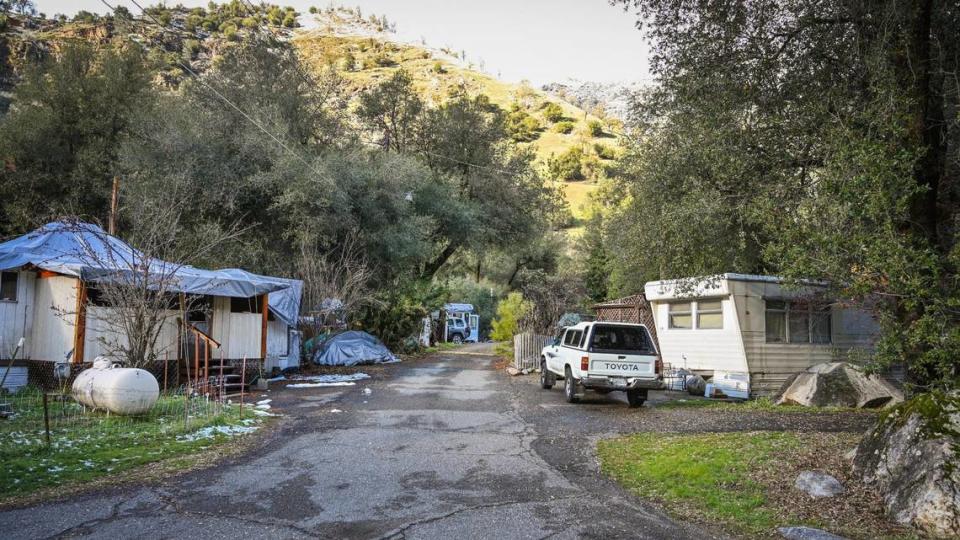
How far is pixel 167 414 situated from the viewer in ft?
34.0

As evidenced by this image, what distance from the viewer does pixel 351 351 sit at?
2245 centimetres

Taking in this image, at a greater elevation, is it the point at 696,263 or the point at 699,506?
the point at 696,263

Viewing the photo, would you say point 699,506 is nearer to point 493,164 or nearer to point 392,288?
point 392,288

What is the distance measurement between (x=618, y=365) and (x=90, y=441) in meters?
9.06

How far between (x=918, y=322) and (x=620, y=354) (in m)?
6.62

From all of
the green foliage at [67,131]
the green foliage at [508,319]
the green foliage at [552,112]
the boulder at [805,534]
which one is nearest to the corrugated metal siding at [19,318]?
the green foliage at [67,131]

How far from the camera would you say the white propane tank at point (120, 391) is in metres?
9.45

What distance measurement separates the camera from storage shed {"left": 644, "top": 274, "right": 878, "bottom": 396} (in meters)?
15.2

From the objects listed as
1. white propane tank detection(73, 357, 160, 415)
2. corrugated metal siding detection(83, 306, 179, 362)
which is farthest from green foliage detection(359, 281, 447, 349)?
white propane tank detection(73, 357, 160, 415)

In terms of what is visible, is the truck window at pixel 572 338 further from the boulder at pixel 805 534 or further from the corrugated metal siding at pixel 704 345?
the boulder at pixel 805 534

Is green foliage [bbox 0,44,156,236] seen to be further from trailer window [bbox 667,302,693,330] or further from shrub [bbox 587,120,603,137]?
shrub [bbox 587,120,603,137]

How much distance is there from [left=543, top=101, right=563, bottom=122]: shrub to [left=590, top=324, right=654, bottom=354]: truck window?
98.1 metres

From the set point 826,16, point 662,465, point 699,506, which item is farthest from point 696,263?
point 699,506

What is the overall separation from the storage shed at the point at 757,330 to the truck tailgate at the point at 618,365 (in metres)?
2.76
